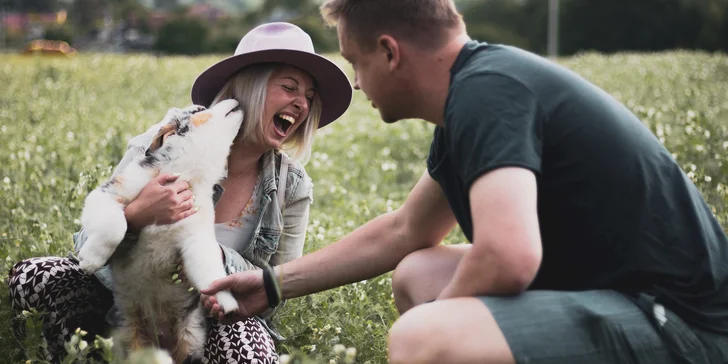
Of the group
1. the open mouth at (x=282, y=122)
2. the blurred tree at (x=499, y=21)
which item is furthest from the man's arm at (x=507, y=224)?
the blurred tree at (x=499, y=21)

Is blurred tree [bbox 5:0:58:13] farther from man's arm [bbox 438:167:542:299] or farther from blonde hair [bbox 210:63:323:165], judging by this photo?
man's arm [bbox 438:167:542:299]

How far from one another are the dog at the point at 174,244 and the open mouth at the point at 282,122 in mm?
176

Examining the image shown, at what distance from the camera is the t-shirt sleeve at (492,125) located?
90.7 inches

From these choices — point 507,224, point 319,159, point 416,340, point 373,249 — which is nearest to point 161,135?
point 373,249

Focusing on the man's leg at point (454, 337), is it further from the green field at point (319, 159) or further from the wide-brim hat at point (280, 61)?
the wide-brim hat at point (280, 61)

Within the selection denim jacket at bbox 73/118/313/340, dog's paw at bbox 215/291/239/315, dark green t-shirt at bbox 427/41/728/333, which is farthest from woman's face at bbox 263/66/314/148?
dark green t-shirt at bbox 427/41/728/333

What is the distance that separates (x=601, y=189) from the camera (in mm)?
2520

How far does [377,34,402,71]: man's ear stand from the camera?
2604 mm

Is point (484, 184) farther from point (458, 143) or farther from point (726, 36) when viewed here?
point (726, 36)

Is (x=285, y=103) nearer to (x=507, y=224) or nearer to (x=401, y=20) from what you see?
(x=401, y=20)

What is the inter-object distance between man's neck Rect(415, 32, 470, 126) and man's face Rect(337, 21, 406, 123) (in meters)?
0.08

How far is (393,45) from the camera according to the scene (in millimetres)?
2605

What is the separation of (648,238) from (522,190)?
1.64ft

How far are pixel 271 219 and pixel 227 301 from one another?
0.60 m
